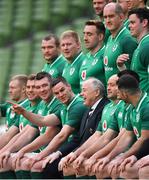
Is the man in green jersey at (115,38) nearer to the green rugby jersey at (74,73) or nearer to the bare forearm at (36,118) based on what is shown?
the green rugby jersey at (74,73)

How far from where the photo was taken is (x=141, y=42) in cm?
868

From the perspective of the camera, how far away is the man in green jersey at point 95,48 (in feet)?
31.2

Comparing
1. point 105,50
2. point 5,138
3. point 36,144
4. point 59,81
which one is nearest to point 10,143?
point 5,138

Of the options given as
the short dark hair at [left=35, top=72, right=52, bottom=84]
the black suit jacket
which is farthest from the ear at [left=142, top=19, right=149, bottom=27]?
the short dark hair at [left=35, top=72, right=52, bottom=84]

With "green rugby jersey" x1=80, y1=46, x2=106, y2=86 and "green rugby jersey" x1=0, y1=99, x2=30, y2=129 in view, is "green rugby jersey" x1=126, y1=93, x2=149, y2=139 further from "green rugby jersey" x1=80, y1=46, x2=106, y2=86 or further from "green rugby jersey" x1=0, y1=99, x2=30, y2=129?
"green rugby jersey" x1=0, y1=99, x2=30, y2=129

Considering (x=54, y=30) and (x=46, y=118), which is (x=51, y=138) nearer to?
(x=46, y=118)

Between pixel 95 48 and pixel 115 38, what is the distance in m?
0.46

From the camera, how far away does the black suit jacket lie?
922 centimetres

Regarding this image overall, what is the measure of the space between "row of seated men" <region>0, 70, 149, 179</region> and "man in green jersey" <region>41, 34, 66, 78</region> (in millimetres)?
271

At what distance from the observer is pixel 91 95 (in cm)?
912

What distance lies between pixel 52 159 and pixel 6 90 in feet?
14.6

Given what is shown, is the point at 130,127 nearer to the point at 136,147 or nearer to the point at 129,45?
the point at 136,147

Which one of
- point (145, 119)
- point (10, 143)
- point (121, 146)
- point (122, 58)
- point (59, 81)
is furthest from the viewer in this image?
point (10, 143)

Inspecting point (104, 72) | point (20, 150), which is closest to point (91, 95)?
point (104, 72)
